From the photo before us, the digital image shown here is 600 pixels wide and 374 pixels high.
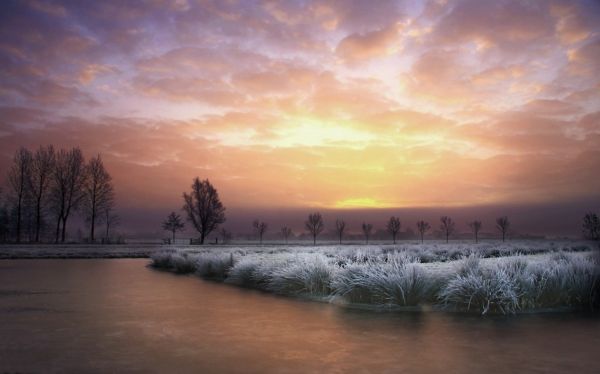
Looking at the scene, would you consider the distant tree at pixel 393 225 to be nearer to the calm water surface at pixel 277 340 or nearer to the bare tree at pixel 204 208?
the bare tree at pixel 204 208

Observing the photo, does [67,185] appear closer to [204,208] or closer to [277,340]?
[204,208]

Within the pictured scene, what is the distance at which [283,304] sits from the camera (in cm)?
877

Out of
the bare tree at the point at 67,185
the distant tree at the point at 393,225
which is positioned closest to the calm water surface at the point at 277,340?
the bare tree at the point at 67,185

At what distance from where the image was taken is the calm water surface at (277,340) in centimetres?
397

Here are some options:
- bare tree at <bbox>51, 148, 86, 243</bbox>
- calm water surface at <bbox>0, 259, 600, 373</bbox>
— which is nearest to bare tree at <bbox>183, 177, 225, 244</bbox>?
bare tree at <bbox>51, 148, 86, 243</bbox>

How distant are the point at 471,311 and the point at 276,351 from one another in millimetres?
4420

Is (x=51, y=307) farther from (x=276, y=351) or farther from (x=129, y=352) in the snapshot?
(x=276, y=351)

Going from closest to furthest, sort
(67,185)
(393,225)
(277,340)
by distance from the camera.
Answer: (277,340), (67,185), (393,225)

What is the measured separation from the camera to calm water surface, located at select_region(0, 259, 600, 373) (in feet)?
13.0

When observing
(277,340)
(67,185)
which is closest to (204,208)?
(67,185)

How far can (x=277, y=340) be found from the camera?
5.17 meters

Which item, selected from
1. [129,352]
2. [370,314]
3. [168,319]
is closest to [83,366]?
[129,352]

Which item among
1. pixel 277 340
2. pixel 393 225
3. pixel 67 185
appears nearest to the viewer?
pixel 277 340

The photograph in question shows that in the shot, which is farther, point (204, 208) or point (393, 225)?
point (393, 225)
